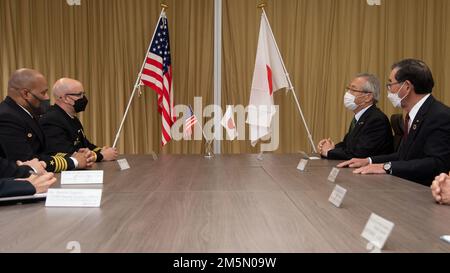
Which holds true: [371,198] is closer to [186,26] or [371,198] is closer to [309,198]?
[309,198]

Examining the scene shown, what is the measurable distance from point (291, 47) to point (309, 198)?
4738 millimetres

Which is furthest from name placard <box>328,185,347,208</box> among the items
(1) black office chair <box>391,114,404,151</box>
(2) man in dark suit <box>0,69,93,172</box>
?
(1) black office chair <box>391,114,404,151</box>

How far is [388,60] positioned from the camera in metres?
6.52

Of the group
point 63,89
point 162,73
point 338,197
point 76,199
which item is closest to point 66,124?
point 63,89

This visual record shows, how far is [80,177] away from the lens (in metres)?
2.37

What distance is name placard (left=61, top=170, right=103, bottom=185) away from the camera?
232 cm

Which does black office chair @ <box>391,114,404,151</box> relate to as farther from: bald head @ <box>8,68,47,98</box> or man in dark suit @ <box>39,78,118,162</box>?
bald head @ <box>8,68,47,98</box>

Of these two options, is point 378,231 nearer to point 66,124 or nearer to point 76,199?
point 76,199

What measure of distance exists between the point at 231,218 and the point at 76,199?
0.65 metres

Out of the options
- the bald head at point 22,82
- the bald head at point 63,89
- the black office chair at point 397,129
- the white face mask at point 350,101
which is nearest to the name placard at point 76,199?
the bald head at point 22,82

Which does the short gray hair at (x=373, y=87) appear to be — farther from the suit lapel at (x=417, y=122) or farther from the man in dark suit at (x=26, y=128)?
the man in dark suit at (x=26, y=128)

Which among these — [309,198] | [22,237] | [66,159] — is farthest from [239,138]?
[22,237]

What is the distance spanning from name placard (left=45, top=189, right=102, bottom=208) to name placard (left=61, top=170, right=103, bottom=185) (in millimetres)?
532
